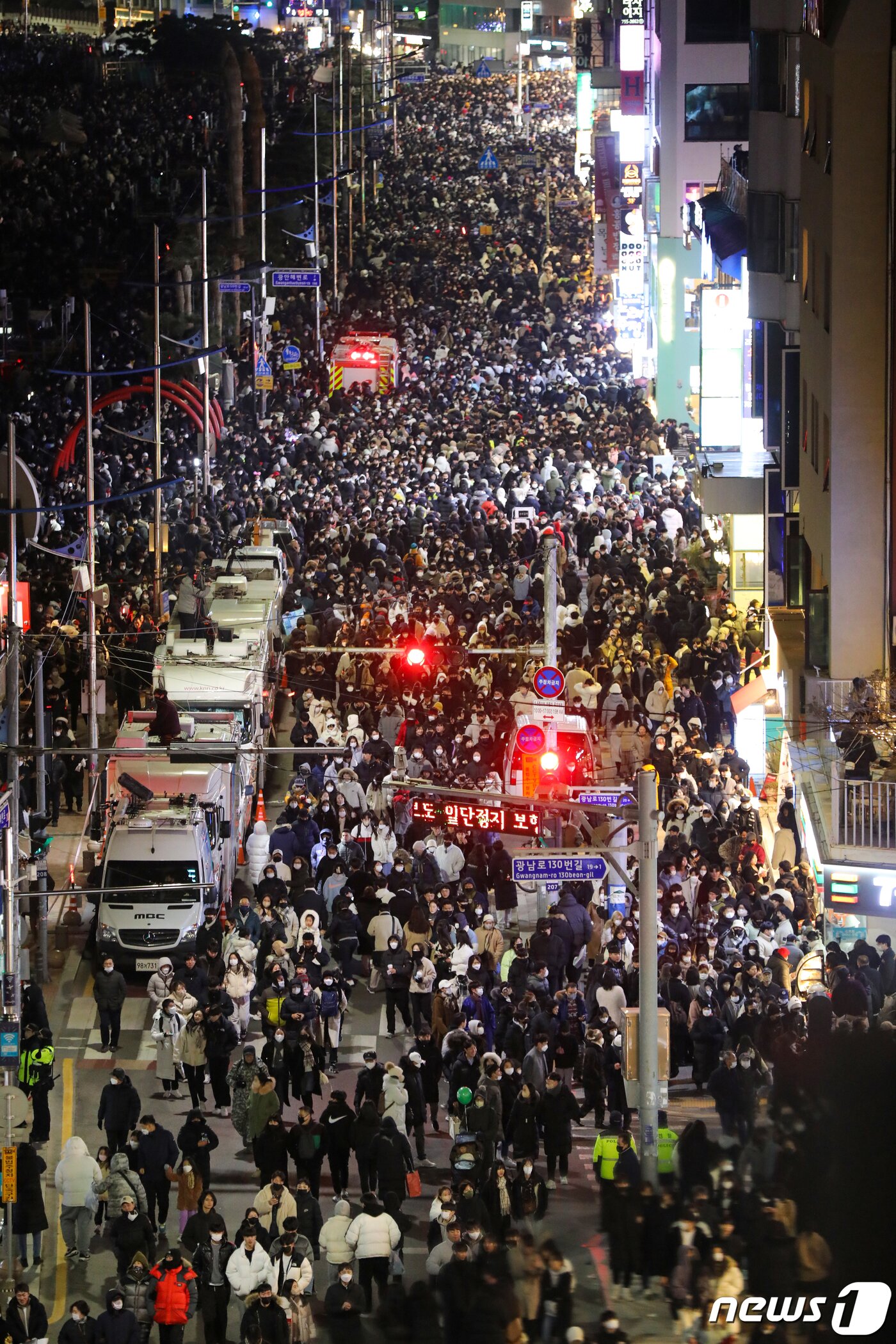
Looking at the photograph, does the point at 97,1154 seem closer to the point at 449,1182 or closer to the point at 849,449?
the point at 449,1182

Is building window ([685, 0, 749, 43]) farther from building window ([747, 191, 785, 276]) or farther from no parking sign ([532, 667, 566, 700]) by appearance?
no parking sign ([532, 667, 566, 700])

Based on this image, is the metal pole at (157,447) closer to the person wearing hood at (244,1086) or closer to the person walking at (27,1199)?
the person wearing hood at (244,1086)

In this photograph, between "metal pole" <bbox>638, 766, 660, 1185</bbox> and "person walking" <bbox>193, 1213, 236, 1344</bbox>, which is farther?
"metal pole" <bbox>638, 766, 660, 1185</bbox>

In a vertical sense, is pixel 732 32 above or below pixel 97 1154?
above

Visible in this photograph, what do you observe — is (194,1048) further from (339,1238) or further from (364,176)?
(364,176)

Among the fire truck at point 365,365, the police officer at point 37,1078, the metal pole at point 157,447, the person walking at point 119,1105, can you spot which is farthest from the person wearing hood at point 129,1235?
the fire truck at point 365,365

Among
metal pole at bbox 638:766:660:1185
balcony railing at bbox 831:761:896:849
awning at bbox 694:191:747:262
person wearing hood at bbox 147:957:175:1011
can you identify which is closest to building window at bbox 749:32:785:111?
awning at bbox 694:191:747:262

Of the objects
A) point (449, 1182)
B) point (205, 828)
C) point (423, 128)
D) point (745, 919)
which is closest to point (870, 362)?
point (745, 919)
